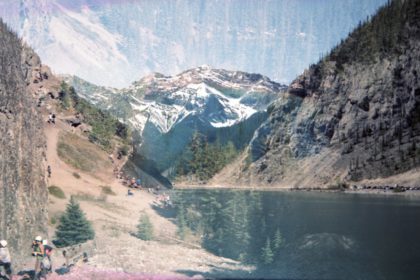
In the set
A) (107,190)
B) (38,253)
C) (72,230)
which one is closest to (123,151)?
(107,190)

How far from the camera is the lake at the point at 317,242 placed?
44.6 m

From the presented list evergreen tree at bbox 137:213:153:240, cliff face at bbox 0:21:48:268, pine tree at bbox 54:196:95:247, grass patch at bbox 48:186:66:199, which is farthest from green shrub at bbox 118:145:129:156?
pine tree at bbox 54:196:95:247

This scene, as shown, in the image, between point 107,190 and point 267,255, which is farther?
point 107,190

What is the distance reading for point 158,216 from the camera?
7844cm

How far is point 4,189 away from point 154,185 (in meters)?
105

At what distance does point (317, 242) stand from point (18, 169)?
3409 cm

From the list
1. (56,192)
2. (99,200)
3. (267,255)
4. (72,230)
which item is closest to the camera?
(72,230)

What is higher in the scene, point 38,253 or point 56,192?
point 56,192

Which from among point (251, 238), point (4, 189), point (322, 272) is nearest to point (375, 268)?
point (322, 272)

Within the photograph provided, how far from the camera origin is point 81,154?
92.5 m

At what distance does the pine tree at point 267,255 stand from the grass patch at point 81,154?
42.3 metres

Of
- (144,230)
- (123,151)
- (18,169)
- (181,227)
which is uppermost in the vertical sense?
(123,151)

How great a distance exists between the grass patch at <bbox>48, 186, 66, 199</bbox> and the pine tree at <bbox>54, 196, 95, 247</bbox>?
53.4 feet

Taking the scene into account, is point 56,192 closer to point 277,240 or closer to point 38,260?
point 277,240
